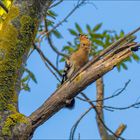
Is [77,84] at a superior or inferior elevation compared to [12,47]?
inferior

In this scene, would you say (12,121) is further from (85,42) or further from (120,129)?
(120,129)

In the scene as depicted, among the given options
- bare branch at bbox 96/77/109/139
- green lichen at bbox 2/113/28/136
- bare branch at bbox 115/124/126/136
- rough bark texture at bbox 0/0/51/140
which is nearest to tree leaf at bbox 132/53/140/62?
bare branch at bbox 96/77/109/139

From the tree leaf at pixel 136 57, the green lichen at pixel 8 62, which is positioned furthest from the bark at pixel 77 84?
the tree leaf at pixel 136 57

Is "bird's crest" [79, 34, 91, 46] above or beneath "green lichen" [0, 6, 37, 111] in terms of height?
above

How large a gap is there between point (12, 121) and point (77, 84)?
45cm

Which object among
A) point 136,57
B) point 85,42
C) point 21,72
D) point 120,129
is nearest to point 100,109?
point 120,129

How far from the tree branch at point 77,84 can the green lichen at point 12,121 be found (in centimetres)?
5

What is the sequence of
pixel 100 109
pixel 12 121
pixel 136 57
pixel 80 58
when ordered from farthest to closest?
pixel 100 109 < pixel 136 57 < pixel 80 58 < pixel 12 121

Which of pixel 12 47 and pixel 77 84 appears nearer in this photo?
pixel 77 84

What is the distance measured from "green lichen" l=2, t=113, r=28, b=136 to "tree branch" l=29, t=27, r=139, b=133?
0.05m

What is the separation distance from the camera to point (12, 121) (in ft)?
8.82

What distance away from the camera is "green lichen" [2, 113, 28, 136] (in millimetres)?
2643

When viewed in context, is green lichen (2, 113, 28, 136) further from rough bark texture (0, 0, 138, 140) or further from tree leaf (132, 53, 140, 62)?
tree leaf (132, 53, 140, 62)

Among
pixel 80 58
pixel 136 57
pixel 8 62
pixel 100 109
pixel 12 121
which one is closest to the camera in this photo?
pixel 12 121
